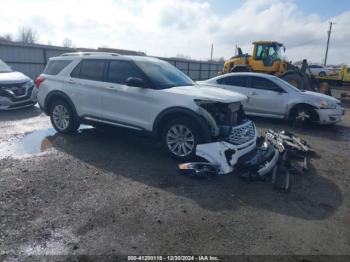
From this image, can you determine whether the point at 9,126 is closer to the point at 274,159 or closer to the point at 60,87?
the point at 60,87

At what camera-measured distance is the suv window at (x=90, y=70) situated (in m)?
6.67

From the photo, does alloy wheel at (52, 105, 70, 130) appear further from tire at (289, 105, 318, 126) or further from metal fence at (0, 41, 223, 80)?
metal fence at (0, 41, 223, 80)

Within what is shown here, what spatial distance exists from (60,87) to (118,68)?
1627mm

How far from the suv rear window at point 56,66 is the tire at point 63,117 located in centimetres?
72

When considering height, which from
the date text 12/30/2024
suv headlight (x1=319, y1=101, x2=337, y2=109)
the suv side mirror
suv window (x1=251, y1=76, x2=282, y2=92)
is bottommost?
the date text 12/30/2024

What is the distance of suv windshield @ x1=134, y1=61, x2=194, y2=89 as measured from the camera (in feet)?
20.0

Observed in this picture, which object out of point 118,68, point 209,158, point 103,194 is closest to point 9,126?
point 118,68

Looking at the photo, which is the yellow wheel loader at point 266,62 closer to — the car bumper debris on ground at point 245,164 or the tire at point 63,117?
the car bumper debris on ground at point 245,164

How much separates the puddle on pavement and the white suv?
477mm

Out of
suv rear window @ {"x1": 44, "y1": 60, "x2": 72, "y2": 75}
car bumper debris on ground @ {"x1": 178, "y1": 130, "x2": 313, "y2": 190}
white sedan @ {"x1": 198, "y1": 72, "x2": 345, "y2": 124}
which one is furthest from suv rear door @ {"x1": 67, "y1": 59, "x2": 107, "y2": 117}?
white sedan @ {"x1": 198, "y1": 72, "x2": 345, "y2": 124}

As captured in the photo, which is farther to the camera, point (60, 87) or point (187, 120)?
point (60, 87)

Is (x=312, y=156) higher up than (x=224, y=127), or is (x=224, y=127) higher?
(x=224, y=127)

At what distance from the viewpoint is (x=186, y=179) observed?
4.98m

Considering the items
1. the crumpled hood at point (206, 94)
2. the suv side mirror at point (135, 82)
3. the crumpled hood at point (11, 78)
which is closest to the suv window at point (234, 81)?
the crumpled hood at point (206, 94)
